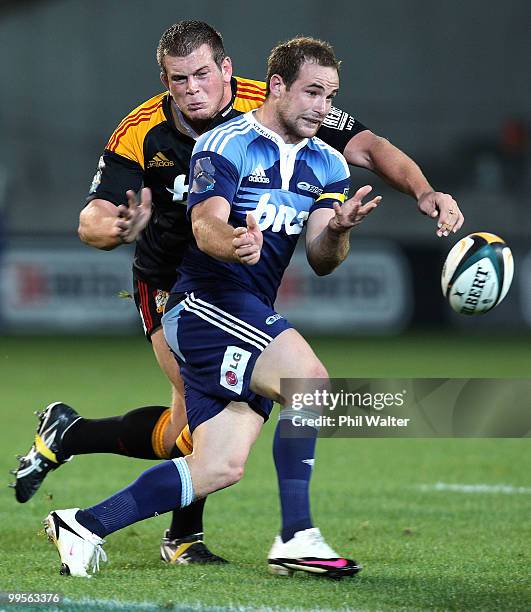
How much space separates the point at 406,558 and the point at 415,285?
12.6 m

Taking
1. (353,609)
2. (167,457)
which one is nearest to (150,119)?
(167,457)

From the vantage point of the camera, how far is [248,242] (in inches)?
158

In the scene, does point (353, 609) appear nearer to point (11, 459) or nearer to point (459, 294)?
point (459, 294)

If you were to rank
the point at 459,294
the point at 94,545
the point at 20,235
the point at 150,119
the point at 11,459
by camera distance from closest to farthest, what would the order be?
1. the point at 94,545
2. the point at 459,294
3. the point at 150,119
4. the point at 11,459
5. the point at 20,235

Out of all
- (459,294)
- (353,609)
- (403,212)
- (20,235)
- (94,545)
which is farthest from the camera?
(403,212)

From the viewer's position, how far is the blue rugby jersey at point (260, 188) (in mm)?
4395

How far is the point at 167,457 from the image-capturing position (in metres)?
5.23

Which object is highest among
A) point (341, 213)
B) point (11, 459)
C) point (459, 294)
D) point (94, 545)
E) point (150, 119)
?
point (150, 119)

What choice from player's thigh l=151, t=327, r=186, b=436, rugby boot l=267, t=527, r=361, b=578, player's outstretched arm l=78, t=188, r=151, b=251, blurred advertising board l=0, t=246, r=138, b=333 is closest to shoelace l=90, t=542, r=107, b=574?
rugby boot l=267, t=527, r=361, b=578

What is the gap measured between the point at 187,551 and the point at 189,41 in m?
1.99

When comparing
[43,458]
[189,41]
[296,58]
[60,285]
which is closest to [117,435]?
[43,458]

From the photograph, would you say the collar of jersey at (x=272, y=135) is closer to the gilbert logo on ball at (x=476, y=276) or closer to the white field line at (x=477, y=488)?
the gilbert logo on ball at (x=476, y=276)

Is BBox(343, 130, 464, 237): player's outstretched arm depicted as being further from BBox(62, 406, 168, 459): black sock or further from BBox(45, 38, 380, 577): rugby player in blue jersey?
BBox(62, 406, 168, 459): black sock

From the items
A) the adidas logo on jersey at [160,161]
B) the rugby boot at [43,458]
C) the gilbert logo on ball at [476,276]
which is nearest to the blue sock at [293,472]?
the gilbert logo on ball at [476,276]
